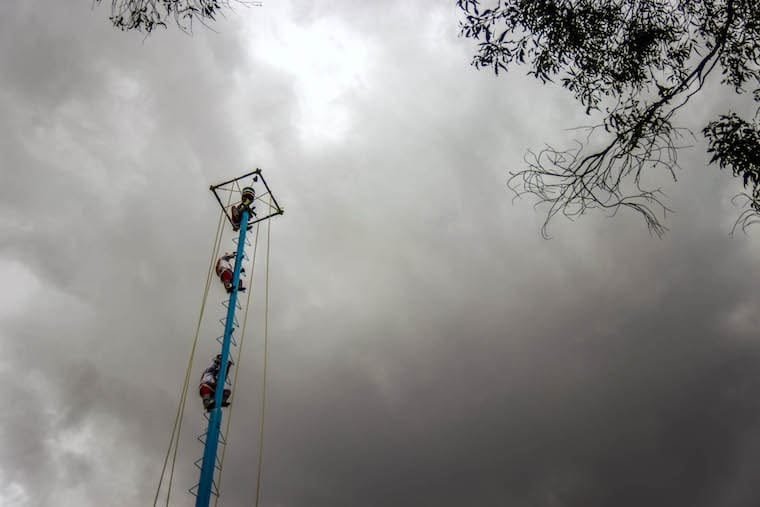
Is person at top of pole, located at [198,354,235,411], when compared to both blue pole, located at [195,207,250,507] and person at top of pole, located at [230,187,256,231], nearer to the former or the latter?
blue pole, located at [195,207,250,507]

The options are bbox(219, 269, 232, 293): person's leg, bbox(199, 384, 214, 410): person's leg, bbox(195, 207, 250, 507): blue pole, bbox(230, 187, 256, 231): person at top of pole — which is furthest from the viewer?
bbox(230, 187, 256, 231): person at top of pole

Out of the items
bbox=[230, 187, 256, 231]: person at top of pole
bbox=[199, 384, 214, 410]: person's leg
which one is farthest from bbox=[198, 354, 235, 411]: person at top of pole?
bbox=[230, 187, 256, 231]: person at top of pole

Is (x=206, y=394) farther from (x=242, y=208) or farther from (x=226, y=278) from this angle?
(x=242, y=208)

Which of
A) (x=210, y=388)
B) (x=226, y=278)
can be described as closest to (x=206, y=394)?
(x=210, y=388)

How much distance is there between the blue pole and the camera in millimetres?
Result: 9047

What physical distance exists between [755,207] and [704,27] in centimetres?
311

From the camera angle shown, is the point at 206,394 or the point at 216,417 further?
the point at 206,394

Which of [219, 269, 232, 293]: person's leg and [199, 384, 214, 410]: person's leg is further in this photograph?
[219, 269, 232, 293]: person's leg

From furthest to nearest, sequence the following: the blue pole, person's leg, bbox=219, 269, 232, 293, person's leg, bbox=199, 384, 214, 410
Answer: person's leg, bbox=219, 269, 232, 293
person's leg, bbox=199, 384, 214, 410
the blue pole

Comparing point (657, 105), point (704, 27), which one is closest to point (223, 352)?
point (657, 105)

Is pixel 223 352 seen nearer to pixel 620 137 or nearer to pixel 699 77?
pixel 620 137

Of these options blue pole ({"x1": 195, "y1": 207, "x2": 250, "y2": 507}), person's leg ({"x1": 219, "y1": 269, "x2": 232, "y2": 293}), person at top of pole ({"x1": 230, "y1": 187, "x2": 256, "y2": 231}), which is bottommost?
blue pole ({"x1": 195, "y1": 207, "x2": 250, "y2": 507})

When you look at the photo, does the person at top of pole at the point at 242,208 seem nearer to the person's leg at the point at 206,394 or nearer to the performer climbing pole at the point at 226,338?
the performer climbing pole at the point at 226,338

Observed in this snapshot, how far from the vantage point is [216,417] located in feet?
33.2
